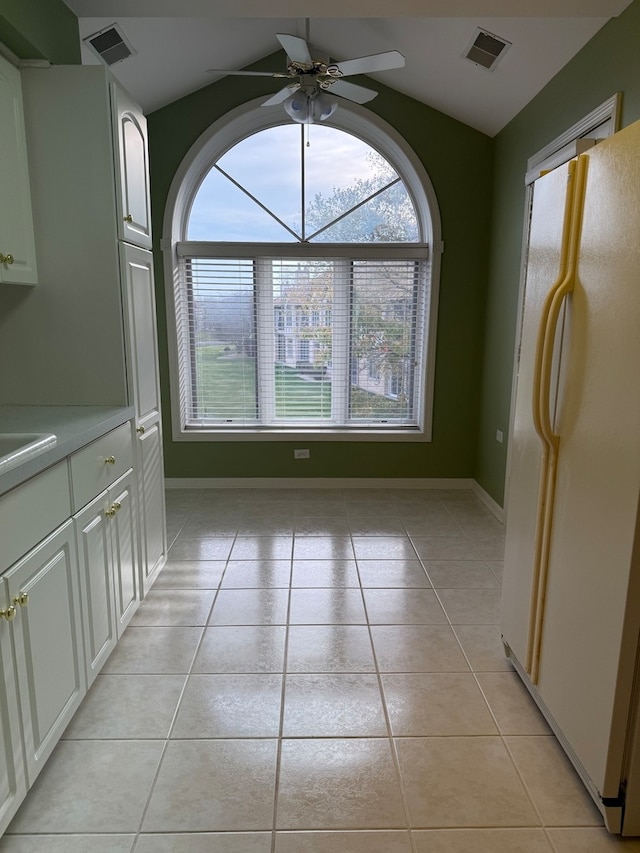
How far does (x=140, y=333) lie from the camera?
267cm

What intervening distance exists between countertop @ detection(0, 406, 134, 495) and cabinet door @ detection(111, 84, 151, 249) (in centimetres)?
79

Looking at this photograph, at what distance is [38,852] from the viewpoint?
1486 mm

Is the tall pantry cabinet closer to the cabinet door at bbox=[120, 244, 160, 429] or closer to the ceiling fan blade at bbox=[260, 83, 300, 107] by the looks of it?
the cabinet door at bbox=[120, 244, 160, 429]

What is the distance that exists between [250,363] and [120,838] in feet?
11.5

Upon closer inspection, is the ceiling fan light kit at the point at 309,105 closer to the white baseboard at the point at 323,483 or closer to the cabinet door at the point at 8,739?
the white baseboard at the point at 323,483

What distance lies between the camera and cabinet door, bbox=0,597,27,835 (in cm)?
142

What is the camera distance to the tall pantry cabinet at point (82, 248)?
7.38ft

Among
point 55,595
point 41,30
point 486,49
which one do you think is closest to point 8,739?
point 55,595

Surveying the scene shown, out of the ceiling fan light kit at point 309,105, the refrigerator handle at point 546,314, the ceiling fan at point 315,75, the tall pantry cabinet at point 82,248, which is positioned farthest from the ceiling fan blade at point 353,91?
the refrigerator handle at point 546,314

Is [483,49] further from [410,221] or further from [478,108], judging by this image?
[410,221]

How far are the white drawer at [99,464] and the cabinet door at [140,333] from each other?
0.78ft

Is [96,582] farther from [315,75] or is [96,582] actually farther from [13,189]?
[315,75]

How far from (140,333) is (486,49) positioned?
2.51 m

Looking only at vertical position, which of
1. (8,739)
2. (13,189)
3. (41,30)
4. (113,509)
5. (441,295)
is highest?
(41,30)
